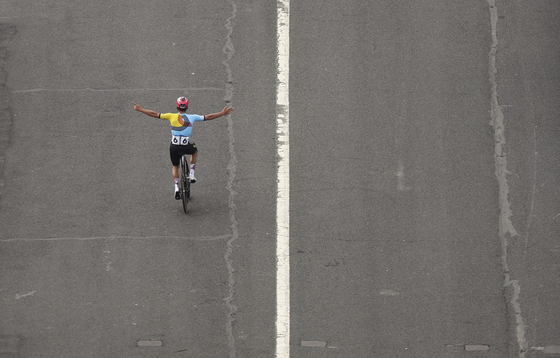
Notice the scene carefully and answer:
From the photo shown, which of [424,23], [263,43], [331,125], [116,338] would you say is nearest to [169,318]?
[116,338]

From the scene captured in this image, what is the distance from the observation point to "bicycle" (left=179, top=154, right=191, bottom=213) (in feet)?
53.2

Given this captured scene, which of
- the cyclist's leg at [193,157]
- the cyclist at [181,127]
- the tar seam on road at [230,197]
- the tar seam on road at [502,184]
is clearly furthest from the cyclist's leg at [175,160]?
the tar seam on road at [502,184]

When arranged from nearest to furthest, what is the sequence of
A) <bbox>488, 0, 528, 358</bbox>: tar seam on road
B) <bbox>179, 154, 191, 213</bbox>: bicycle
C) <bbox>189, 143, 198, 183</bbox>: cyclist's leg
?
<bbox>488, 0, 528, 358</bbox>: tar seam on road
<bbox>189, 143, 198, 183</bbox>: cyclist's leg
<bbox>179, 154, 191, 213</bbox>: bicycle

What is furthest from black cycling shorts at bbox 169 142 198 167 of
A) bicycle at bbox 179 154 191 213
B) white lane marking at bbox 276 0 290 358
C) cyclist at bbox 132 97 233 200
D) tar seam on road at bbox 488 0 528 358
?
tar seam on road at bbox 488 0 528 358

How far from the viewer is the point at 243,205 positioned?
16734 mm

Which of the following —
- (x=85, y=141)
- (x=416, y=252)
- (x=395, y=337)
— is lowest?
(x=395, y=337)

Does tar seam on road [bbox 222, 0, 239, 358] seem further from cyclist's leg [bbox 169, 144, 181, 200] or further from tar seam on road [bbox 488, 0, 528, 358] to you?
tar seam on road [bbox 488, 0, 528, 358]

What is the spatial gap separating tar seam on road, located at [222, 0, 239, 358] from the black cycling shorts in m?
1.26

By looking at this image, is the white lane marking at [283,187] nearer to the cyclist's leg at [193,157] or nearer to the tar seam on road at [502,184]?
the cyclist's leg at [193,157]

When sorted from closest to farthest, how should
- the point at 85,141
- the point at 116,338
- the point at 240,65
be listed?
1. the point at 116,338
2. the point at 85,141
3. the point at 240,65

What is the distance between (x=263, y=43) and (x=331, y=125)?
2.53 metres

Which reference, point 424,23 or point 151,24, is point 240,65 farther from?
point 424,23

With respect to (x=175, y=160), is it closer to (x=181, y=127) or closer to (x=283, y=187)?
(x=181, y=127)

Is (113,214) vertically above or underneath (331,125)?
underneath
